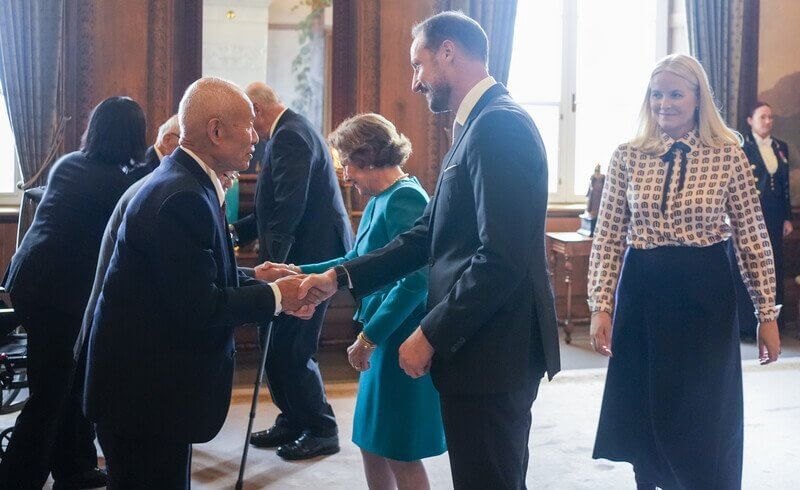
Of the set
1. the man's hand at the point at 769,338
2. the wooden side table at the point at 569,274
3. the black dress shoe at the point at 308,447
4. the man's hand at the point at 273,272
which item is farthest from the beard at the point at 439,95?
the wooden side table at the point at 569,274

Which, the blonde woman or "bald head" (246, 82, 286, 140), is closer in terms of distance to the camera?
the blonde woman

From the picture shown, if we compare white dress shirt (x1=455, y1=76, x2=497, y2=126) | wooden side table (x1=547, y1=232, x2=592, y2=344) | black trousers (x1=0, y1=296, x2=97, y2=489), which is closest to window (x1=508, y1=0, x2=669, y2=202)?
wooden side table (x1=547, y1=232, x2=592, y2=344)

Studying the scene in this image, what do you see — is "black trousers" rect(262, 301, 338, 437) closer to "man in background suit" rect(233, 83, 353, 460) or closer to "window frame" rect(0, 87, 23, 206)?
"man in background suit" rect(233, 83, 353, 460)

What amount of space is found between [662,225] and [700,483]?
0.81 m

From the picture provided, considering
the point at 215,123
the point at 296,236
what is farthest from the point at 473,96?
the point at 296,236

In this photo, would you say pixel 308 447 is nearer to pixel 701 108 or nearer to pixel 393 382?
pixel 393 382

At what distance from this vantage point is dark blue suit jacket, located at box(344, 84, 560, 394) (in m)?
2.03

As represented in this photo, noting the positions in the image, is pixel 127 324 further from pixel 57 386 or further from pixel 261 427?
pixel 261 427

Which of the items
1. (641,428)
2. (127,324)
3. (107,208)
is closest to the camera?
(127,324)

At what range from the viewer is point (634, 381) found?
290 cm

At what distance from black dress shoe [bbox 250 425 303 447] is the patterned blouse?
1.91 meters

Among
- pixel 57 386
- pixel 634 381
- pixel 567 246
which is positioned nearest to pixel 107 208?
pixel 57 386

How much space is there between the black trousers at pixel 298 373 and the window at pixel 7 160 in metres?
3.61

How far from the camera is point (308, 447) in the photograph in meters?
4.09
